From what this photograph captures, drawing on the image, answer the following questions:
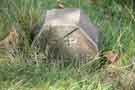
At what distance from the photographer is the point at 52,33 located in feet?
12.0

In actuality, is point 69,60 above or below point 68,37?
below

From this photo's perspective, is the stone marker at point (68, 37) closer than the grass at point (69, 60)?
No

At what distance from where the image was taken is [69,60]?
3.65 m

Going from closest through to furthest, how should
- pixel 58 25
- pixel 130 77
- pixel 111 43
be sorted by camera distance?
pixel 130 77, pixel 58 25, pixel 111 43

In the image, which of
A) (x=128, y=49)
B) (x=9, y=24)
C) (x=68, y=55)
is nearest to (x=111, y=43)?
(x=128, y=49)

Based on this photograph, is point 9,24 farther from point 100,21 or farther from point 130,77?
point 130,77

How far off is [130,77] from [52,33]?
85cm

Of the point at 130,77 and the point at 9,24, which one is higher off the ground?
the point at 9,24

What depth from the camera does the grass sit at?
334 centimetres

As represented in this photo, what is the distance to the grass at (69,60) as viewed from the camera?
3.34m

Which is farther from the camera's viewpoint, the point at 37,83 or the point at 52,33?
the point at 52,33

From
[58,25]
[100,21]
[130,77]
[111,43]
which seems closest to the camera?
A: [130,77]

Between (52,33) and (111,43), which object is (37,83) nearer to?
(52,33)

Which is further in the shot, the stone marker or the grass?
the stone marker
